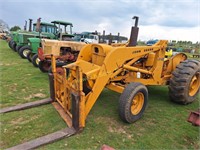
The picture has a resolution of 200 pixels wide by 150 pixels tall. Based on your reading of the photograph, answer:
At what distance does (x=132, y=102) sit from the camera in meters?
3.70

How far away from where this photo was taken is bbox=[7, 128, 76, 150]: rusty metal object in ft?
9.17

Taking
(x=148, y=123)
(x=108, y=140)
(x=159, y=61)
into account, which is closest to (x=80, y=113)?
(x=108, y=140)

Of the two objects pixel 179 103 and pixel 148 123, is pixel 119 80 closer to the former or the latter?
pixel 148 123

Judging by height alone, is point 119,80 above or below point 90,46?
below

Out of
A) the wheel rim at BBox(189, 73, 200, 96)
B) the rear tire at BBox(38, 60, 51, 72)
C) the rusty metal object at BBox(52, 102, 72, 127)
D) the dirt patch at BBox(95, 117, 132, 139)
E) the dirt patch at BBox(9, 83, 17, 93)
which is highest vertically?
the wheel rim at BBox(189, 73, 200, 96)

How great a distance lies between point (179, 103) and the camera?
478 cm

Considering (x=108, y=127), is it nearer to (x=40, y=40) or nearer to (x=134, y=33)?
(x=134, y=33)

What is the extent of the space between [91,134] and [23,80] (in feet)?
13.4

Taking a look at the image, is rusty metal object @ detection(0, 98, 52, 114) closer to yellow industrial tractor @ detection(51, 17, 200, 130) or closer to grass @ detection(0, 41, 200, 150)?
grass @ detection(0, 41, 200, 150)

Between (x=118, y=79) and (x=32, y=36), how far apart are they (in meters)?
10.1

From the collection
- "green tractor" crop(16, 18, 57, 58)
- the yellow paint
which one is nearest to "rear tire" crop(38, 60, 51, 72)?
"green tractor" crop(16, 18, 57, 58)

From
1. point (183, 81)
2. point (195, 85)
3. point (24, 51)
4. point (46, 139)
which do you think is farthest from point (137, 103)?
point (24, 51)

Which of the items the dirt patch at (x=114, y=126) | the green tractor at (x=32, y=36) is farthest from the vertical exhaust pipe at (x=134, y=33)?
the green tractor at (x=32, y=36)

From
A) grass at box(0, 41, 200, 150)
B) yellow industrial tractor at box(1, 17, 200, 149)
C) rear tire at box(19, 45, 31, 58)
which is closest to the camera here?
grass at box(0, 41, 200, 150)
